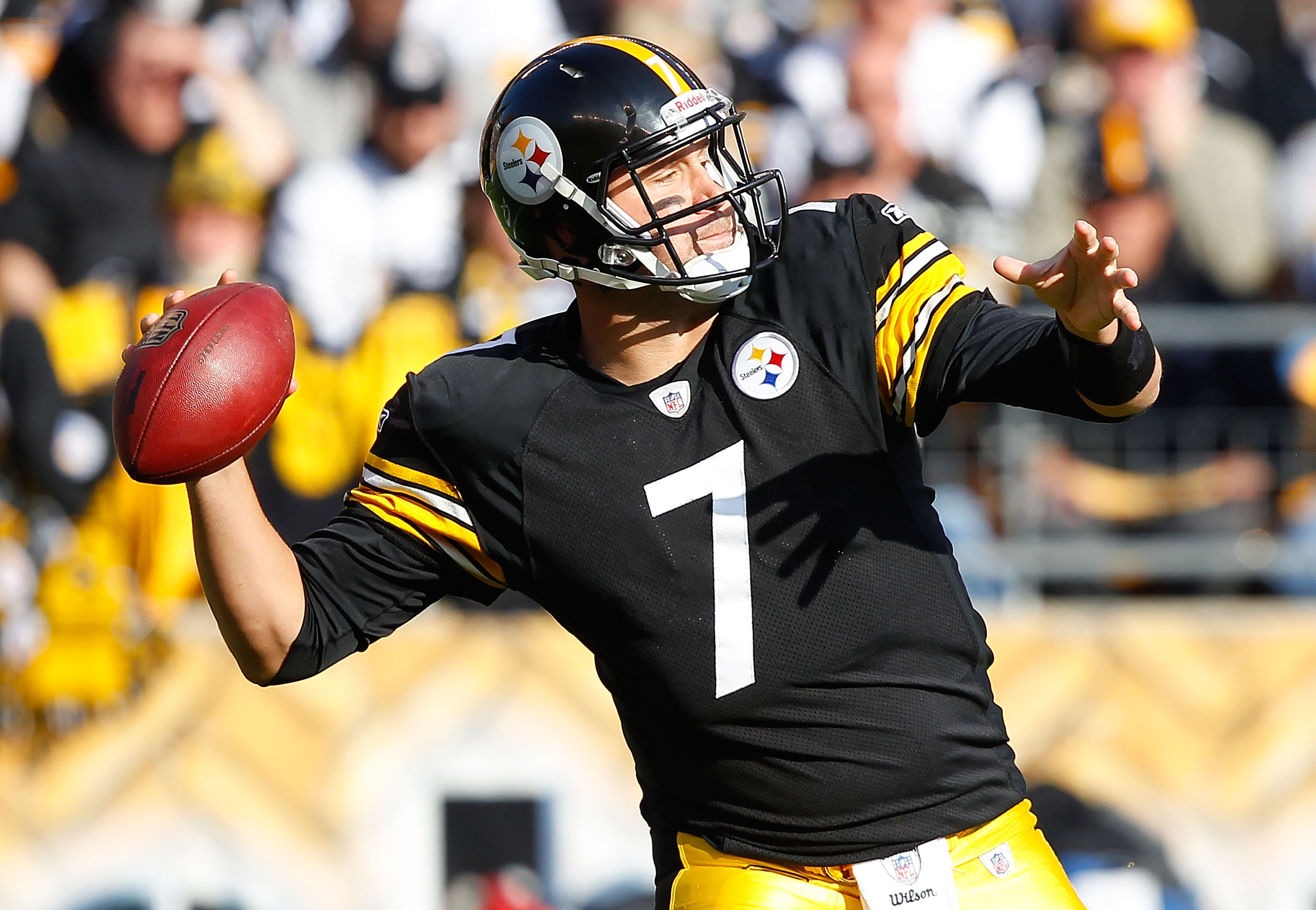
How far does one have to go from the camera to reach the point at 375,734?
536cm

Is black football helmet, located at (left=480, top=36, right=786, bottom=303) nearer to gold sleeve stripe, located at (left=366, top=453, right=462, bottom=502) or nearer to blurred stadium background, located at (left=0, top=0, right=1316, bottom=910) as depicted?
gold sleeve stripe, located at (left=366, top=453, right=462, bottom=502)

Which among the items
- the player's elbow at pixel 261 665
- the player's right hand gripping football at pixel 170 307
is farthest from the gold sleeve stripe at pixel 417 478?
the player's elbow at pixel 261 665

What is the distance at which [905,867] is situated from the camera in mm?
2684

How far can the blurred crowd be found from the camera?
5512 mm

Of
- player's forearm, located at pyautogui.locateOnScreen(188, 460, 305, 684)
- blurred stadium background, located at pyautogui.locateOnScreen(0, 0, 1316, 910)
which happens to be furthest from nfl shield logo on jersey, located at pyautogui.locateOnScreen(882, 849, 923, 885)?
blurred stadium background, located at pyautogui.locateOnScreen(0, 0, 1316, 910)

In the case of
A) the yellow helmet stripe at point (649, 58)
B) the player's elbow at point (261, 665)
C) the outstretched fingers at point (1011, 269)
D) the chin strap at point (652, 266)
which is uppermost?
the yellow helmet stripe at point (649, 58)

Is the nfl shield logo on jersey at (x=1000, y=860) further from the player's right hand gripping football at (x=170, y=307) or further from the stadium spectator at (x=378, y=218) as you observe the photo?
the stadium spectator at (x=378, y=218)

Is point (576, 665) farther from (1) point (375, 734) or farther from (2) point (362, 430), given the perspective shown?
(2) point (362, 430)

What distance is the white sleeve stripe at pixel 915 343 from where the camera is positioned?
2.69 m

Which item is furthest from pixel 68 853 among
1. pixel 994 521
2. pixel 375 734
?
pixel 994 521

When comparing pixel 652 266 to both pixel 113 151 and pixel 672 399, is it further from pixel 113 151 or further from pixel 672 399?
pixel 113 151

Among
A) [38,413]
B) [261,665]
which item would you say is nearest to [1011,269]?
[261,665]

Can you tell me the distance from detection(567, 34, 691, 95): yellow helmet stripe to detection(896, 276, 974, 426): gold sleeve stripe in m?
0.61

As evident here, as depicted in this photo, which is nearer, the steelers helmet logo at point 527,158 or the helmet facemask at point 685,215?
the helmet facemask at point 685,215
